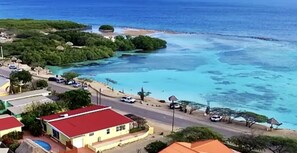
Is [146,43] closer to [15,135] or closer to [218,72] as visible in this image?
[218,72]

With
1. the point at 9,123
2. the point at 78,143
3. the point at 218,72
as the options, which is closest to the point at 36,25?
the point at 218,72

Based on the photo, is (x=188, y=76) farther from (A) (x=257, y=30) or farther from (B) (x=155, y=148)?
(A) (x=257, y=30)

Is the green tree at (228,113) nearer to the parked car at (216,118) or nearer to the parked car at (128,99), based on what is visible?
the parked car at (216,118)

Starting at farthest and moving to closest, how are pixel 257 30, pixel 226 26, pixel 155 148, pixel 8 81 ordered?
pixel 226 26 → pixel 257 30 → pixel 8 81 → pixel 155 148

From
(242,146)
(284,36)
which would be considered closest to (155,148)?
(242,146)

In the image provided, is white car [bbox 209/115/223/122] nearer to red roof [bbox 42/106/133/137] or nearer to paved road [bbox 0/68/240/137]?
paved road [bbox 0/68/240/137]

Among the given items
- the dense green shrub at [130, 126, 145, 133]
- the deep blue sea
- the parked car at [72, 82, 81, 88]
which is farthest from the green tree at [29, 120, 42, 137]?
the deep blue sea
